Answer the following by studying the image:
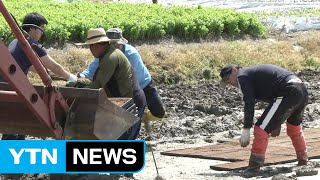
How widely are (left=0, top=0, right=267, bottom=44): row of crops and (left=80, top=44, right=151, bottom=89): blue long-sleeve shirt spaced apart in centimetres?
825

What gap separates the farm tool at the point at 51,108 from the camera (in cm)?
873

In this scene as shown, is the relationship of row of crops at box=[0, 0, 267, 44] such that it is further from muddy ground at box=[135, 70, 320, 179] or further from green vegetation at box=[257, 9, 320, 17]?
green vegetation at box=[257, 9, 320, 17]

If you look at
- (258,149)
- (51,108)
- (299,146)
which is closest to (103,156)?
(51,108)

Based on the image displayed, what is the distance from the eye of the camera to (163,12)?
25.5 m

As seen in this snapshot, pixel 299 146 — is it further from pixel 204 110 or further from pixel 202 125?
pixel 204 110

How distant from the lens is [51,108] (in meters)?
9.02

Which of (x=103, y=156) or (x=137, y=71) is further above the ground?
(x=103, y=156)

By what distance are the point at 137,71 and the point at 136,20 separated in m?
11.6

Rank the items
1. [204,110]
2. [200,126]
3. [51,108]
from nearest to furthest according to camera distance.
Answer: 1. [51,108]
2. [200,126]
3. [204,110]

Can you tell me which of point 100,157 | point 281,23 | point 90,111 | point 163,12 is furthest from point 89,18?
point 100,157

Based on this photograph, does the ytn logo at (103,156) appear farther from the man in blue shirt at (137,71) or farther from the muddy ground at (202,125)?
the man in blue shirt at (137,71)

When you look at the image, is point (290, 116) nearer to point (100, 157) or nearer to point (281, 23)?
point (100, 157)

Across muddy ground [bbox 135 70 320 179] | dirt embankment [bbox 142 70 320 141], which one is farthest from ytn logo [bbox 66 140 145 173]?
dirt embankment [bbox 142 70 320 141]

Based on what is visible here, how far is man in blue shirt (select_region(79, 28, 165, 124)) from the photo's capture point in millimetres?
11164
